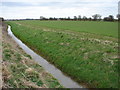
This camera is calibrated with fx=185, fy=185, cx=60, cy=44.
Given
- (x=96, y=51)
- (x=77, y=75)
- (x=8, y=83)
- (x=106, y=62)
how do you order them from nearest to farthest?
(x=8, y=83) → (x=77, y=75) → (x=106, y=62) → (x=96, y=51)

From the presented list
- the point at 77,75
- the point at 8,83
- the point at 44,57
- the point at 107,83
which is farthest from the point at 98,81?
the point at 44,57

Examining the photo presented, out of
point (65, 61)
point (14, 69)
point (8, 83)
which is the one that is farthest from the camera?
point (65, 61)

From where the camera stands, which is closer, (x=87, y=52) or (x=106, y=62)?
(x=106, y=62)

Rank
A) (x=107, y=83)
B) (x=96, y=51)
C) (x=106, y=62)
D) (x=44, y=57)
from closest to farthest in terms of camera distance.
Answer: (x=107, y=83), (x=106, y=62), (x=96, y=51), (x=44, y=57)

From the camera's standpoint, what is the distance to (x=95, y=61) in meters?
13.9

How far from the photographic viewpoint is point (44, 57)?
59.2ft

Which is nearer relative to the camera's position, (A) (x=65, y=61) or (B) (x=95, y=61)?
(B) (x=95, y=61)

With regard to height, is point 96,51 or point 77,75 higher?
point 96,51

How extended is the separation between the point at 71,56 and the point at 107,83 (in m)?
5.67

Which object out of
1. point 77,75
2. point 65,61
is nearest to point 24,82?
point 77,75

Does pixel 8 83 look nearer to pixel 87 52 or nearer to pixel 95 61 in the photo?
pixel 95 61

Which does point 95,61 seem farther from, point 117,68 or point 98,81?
point 98,81

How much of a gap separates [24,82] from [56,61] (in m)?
6.37

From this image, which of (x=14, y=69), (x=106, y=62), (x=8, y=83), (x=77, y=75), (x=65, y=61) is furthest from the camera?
(x=65, y=61)
